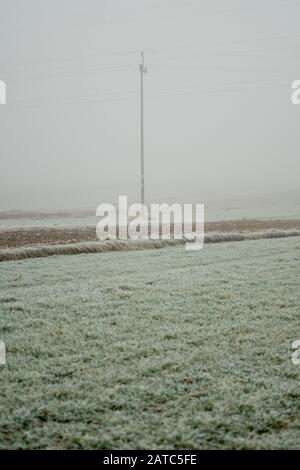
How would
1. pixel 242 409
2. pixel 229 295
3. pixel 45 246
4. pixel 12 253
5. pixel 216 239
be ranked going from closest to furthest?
1. pixel 242 409
2. pixel 229 295
3. pixel 12 253
4. pixel 45 246
5. pixel 216 239

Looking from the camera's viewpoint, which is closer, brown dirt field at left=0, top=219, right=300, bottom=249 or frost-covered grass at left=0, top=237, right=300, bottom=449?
frost-covered grass at left=0, top=237, right=300, bottom=449

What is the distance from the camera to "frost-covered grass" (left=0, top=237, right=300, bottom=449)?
16.7 feet

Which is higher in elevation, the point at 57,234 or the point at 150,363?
the point at 57,234

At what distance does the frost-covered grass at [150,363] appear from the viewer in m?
5.10

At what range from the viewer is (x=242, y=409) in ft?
18.3

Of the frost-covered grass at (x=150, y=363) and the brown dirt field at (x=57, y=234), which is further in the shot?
A: the brown dirt field at (x=57, y=234)

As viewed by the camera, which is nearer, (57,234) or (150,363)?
(150,363)

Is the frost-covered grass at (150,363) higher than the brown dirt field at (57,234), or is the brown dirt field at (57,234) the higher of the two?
the brown dirt field at (57,234)

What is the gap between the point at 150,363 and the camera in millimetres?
6875

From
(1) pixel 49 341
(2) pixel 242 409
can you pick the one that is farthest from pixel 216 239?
(2) pixel 242 409

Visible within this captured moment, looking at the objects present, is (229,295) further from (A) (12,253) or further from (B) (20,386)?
(A) (12,253)

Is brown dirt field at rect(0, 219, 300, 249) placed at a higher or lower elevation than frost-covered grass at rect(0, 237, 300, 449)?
higher
